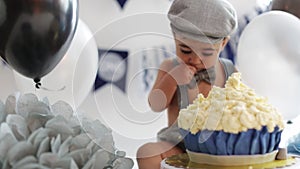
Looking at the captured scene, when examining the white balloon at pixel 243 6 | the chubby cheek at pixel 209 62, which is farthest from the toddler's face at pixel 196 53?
the white balloon at pixel 243 6

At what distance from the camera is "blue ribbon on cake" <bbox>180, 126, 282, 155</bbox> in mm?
703

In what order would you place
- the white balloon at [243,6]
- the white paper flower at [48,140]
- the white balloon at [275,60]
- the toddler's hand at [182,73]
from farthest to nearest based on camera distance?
1. the white balloon at [243,6]
2. the white balloon at [275,60]
3. the toddler's hand at [182,73]
4. the white paper flower at [48,140]

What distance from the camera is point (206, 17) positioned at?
0.99m

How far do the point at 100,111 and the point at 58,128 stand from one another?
0.70ft

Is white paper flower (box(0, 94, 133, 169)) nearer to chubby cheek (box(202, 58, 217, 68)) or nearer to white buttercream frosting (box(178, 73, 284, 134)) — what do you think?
white buttercream frosting (box(178, 73, 284, 134))

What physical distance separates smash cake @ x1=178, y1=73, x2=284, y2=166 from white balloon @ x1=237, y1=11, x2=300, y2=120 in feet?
1.45

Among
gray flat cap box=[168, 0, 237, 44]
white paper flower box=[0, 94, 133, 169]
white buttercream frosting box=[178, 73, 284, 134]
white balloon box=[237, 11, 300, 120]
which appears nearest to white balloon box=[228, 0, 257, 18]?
white balloon box=[237, 11, 300, 120]

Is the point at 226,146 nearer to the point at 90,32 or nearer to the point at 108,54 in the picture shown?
the point at 108,54

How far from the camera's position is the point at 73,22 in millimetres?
767

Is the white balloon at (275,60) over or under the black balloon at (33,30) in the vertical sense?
under

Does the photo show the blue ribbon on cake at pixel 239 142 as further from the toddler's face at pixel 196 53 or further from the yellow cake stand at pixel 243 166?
the toddler's face at pixel 196 53

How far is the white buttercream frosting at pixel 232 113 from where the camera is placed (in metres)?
0.69

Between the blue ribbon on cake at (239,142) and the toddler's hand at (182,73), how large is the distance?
0.22 metres

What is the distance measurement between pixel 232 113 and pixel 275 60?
1.71 ft
